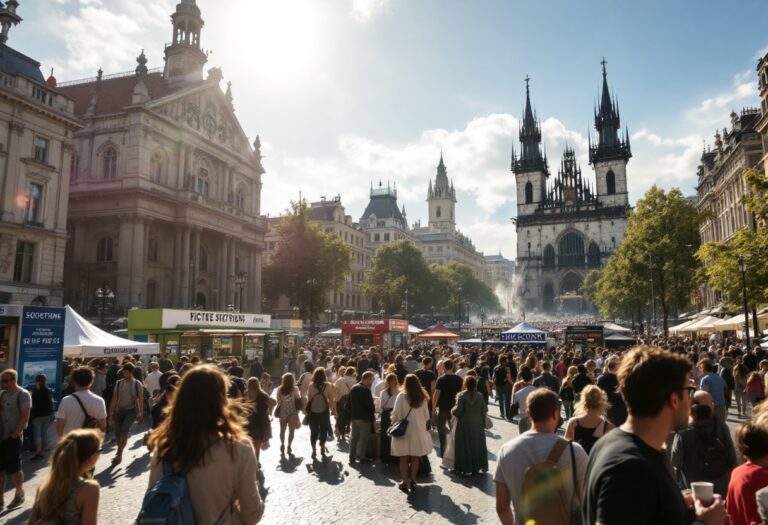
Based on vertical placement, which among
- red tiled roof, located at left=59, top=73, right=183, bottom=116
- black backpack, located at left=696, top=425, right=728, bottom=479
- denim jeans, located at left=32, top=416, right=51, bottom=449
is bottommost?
denim jeans, located at left=32, top=416, right=51, bottom=449

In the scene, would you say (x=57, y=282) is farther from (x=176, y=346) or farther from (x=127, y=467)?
(x=127, y=467)

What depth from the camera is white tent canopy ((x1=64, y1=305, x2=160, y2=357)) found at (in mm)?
16219

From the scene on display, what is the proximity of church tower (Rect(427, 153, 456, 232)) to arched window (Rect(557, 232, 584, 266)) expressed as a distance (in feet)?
150

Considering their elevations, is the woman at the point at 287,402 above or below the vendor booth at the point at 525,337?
below

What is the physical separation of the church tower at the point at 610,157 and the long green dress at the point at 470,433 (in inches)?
4390

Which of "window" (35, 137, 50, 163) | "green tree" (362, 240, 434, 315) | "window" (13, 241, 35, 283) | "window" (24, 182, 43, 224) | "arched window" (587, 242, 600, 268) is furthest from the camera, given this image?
"arched window" (587, 242, 600, 268)

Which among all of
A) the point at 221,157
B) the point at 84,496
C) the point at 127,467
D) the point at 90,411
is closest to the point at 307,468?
the point at 127,467

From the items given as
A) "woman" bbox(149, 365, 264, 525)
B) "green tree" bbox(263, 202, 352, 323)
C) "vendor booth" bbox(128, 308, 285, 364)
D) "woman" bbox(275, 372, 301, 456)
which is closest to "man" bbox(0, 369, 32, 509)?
"woman" bbox(275, 372, 301, 456)

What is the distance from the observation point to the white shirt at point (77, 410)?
26.9ft

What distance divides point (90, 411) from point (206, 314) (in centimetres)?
1804

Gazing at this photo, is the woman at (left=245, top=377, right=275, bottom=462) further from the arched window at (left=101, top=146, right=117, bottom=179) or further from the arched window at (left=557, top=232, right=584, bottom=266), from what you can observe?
the arched window at (left=557, top=232, right=584, bottom=266)

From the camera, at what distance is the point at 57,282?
33.9m

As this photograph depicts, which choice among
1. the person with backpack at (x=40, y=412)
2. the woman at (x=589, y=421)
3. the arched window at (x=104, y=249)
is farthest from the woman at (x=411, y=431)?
the arched window at (x=104, y=249)

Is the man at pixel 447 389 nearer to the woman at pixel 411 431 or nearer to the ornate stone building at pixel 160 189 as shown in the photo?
the woman at pixel 411 431
